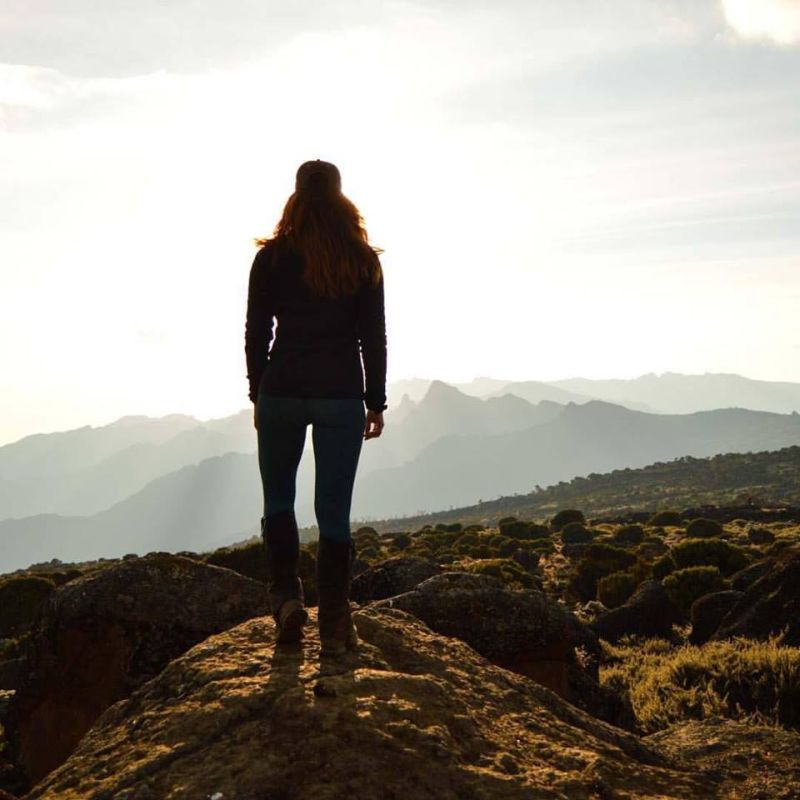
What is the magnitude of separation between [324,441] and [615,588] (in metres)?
21.3

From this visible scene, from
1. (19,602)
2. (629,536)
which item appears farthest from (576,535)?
(19,602)

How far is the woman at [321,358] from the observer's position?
16.2 ft

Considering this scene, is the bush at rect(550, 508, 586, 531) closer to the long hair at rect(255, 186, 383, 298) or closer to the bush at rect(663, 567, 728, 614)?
the bush at rect(663, 567, 728, 614)

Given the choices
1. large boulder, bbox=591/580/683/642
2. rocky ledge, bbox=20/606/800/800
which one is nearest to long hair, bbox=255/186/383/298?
rocky ledge, bbox=20/606/800/800

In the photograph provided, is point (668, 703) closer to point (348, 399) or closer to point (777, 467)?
point (348, 399)

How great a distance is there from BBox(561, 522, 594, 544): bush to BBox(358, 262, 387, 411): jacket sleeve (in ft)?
136

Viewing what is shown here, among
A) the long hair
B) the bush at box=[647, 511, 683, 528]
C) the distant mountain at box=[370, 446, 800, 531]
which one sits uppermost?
the long hair

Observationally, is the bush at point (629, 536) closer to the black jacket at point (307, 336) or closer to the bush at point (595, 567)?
the bush at point (595, 567)

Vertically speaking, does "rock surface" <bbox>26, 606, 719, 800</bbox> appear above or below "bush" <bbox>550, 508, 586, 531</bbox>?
above

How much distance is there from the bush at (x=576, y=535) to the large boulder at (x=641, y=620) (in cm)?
2809

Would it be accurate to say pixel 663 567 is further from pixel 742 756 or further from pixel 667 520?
pixel 667 520

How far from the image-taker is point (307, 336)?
195 inches

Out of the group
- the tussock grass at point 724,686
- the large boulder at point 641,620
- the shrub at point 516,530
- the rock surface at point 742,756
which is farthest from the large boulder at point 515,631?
the shrub at point 516,530

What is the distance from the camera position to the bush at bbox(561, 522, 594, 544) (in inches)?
1797
